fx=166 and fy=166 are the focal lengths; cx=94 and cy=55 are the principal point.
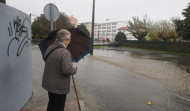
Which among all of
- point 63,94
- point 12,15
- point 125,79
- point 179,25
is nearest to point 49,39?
point 12,15

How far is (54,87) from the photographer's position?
2.49 meters

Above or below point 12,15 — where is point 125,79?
below

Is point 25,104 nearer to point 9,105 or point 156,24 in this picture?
point 9,105

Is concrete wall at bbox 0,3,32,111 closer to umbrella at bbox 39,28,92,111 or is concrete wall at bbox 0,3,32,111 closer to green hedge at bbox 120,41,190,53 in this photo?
umbrella at bbox 39,28,92,111

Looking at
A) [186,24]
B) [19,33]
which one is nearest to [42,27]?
[186,24]

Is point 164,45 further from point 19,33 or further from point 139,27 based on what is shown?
point 19,33

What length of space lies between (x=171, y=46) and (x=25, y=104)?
24879 millimetres

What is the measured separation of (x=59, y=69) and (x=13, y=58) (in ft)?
3.82

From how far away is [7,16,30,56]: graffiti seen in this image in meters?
3.00

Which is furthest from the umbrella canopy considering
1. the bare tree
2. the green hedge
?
the bare tree

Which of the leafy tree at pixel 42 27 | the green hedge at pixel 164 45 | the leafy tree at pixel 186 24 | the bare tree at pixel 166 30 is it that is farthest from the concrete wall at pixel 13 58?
the leafy tree at pixel 42 27

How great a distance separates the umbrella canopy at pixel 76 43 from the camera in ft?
10.4

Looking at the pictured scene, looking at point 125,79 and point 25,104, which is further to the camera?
point 125,79

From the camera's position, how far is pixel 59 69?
7.98 ft
